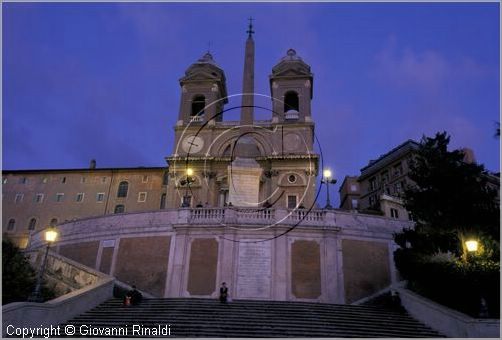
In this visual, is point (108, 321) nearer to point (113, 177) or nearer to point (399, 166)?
point (113, 177)

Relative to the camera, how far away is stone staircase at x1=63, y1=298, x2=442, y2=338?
14.5 m

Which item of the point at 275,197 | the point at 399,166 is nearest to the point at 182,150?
the point at 275,197

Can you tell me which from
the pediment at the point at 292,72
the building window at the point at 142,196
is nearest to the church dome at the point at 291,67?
the pediment at the point at 292,72

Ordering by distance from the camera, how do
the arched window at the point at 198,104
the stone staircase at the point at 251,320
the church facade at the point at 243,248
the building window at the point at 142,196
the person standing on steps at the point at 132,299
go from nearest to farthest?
the stone staircase at the point at 251,320
the person standing on steps at the point at 132,299
the church facade at the point at 243,248
the arched window at the point at 198,104
the building window at the point at 142,196

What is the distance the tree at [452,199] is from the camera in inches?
659

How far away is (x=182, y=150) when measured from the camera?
1745 inches

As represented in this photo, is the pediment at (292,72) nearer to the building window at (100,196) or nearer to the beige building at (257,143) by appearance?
the beige building at (257,143)

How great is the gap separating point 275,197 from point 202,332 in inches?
1075

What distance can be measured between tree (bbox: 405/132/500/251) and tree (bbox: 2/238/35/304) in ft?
52.9

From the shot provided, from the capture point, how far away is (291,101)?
4825 cm

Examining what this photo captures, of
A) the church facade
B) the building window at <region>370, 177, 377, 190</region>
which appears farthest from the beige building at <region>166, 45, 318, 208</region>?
the building window at <region>370, 177, 377, 190</region>

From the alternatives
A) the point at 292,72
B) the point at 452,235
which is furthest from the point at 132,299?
the point at 292,72

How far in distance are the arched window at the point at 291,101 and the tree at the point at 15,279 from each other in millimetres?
34070

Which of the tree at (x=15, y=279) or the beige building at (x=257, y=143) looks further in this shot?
the beige building at (x=257, y=143)
